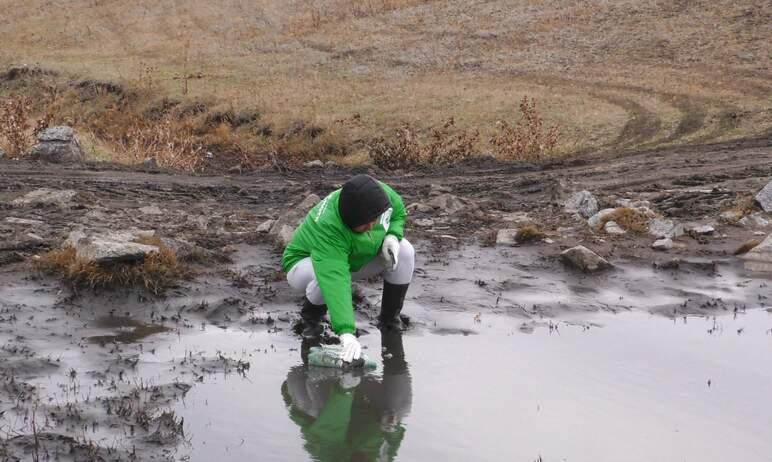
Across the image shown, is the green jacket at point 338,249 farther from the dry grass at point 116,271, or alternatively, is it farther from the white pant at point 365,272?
the dry grass at point 116,271

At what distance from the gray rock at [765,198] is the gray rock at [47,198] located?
25.5 ft

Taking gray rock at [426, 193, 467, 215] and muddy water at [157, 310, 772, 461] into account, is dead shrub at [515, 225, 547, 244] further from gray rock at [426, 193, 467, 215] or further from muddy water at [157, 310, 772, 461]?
muddy water at [157, 310, 772, 461]

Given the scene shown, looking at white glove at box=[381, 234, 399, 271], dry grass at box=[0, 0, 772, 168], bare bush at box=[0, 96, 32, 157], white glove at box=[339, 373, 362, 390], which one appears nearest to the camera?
white glove at box=[339, 373, 362, 390]

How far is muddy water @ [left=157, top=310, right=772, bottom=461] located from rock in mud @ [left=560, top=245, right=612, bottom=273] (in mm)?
1351

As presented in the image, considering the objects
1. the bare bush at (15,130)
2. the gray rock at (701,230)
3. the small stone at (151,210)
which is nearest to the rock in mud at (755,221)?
the gray rock at (701,230)

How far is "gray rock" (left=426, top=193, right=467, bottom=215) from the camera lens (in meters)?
10.9

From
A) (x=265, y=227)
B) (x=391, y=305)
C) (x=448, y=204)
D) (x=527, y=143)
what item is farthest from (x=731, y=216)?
(x=527, y=143)

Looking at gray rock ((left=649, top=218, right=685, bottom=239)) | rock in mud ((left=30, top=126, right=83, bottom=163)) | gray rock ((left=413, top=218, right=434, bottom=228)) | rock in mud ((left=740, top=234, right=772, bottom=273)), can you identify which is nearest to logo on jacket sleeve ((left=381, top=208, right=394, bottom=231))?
gray rock ((left=413, top=218, right=434, bottom=228))

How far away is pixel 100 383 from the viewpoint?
225 inches

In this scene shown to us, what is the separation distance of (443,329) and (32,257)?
3.64 m

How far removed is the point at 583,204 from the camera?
10.8 m

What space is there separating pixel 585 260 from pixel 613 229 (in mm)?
1512

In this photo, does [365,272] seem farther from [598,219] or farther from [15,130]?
[15,130]

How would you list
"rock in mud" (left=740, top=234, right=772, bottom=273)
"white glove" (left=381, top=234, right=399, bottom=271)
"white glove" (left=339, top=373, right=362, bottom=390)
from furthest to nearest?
"rock in mud" (left=740, top=234, right=772, bottom=273), "white glove" (left=381, top=234, right=399, bottom=271), "white glove" (left=339, top=373, right=362, bottom=390)
